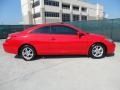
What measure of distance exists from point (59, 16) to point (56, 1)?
16.1ft

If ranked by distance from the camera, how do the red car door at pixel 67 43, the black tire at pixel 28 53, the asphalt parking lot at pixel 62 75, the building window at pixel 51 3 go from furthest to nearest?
the building window at pixel 51 3
the black tire at pixel 28 53
the red car door at pixel 67 43
the asphalt parking lot at pixel 62 75

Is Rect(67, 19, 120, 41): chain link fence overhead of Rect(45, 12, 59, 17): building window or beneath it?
beneath

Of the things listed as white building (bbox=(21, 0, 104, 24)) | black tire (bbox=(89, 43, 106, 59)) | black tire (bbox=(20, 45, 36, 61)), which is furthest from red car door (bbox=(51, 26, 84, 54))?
white building (bbox=(21, 0, 104, 24))

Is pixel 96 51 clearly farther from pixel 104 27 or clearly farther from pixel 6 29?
pixel 6 29

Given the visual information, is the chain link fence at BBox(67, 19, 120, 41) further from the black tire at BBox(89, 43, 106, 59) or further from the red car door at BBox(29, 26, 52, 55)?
the red car door at BBox(29, 26, 52, 55)

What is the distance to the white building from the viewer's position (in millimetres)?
63062

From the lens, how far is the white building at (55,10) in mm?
63062

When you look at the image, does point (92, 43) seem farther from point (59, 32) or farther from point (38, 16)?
point (38, 16)

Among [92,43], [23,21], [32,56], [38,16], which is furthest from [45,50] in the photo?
[23,21]

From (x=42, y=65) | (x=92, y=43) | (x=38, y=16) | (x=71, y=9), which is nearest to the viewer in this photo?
(x=42, y=65)

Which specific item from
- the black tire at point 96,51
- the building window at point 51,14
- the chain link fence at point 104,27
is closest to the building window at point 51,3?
the building window at point 51,14

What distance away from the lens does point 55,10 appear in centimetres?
6600

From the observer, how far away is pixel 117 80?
5.61 meters

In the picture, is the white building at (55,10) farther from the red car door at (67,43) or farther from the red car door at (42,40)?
the red car door at (67,43)
